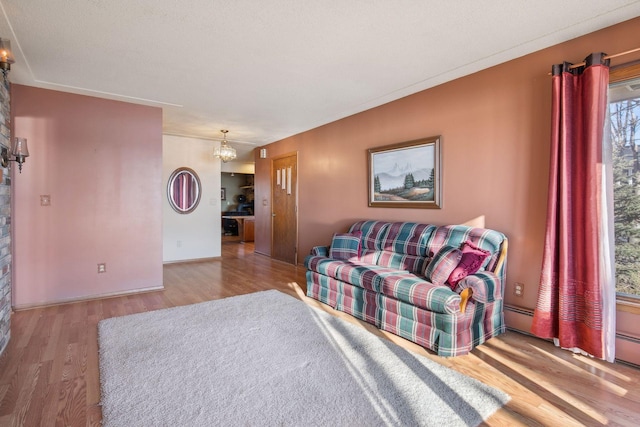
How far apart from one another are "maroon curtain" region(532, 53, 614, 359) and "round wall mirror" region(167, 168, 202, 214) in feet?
19.2

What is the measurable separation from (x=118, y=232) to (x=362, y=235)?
3.13 metres

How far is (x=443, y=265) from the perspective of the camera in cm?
281

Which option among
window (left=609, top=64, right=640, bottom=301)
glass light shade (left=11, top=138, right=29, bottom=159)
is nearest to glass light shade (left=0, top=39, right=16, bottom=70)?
glass light shade (left=11, top=138, right=29, bottom=159)

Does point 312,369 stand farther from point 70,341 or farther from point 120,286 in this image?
point 120,286

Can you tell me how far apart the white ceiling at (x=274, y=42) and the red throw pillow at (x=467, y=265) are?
1726 millimetres

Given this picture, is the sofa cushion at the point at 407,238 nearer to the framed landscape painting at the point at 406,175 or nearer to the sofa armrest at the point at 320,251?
the framed landscape painting at the point at 406,175

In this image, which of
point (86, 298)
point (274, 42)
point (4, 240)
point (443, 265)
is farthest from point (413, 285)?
point (86, 298)

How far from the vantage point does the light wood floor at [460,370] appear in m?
1.81

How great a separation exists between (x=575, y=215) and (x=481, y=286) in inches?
34.7

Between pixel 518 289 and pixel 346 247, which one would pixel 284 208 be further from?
pixel 518 289

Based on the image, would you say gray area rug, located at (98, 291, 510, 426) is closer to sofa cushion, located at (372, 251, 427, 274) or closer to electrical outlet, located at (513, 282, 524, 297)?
sofa cushion, located at (372, 251, 427, 274)

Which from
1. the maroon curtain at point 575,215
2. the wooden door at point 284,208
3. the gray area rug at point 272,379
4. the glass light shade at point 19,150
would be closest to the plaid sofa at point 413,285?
the gray area rug at point 272,379

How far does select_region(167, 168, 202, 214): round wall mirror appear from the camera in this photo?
6332mm

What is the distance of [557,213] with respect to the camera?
2.56m
